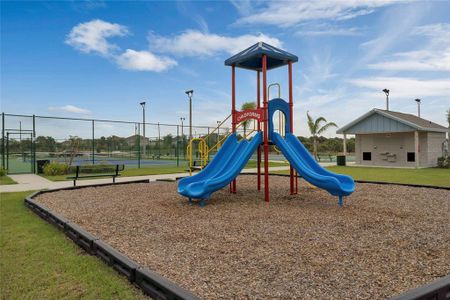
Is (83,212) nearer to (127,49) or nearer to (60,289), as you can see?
(60,289)

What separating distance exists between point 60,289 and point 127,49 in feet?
48.1

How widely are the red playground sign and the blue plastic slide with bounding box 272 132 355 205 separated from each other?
0.57 meters

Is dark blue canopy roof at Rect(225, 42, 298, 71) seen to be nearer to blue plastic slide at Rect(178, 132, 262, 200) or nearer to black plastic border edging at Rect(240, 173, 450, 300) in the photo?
blue plastic slide at Rect(178, 132, 262, 200)

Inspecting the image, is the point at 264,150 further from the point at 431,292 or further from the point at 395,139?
the point at 395,139

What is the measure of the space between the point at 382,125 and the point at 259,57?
1591 centimetres

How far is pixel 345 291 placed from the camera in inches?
119

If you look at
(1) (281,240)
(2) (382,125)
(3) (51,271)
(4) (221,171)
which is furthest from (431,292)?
(2) (382,125)

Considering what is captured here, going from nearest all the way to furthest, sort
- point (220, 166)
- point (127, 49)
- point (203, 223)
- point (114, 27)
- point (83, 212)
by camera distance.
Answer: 1. point (203, 223)
2. point (83, 212)
3. point (220, 166)
4. point (114, 27)
5. point (127, 49)

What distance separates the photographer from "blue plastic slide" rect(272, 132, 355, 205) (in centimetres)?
706

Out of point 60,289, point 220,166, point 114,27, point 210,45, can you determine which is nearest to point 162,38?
point 114,27

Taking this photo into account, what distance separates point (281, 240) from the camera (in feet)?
15.4

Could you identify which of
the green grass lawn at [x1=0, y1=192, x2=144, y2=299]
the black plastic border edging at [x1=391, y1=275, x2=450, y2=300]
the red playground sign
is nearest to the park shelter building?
the red playground sign

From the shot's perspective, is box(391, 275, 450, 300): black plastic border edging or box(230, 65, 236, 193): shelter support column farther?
box(230, 65, 236, 193): shelter support column

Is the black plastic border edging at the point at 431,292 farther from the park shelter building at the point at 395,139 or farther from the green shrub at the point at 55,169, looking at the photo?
the park shelter building at the point at 395,139
